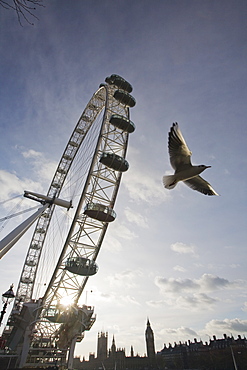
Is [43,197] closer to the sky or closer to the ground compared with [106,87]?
closer to the ground

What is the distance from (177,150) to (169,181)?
4.60 ft

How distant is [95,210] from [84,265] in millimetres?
6101

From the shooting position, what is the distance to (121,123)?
29.2 meters

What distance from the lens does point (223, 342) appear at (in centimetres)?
9744

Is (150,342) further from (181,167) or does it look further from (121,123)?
(181,167)

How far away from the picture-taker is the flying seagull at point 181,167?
8617 millimetres

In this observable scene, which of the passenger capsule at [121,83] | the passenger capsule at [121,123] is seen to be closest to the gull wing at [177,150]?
the passenger capsule at [121,123]

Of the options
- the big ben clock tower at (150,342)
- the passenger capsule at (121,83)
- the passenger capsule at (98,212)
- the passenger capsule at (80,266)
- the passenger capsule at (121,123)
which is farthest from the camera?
the big ben clock tower at (150,342)

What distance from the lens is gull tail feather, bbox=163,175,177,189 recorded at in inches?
374

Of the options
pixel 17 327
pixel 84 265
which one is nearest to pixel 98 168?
pixel 84 265

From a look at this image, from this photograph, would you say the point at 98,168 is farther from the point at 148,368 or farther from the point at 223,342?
the point at 148,368

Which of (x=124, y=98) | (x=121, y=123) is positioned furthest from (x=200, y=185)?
(x=124, y=98)

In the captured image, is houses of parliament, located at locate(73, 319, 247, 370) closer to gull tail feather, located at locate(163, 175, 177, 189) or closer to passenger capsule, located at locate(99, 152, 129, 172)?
passenger capsule, located at locate(99, 152, 129, 172)

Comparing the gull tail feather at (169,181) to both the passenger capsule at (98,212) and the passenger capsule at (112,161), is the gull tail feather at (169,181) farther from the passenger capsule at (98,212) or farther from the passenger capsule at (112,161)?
the passenger capsule at (112,161)
